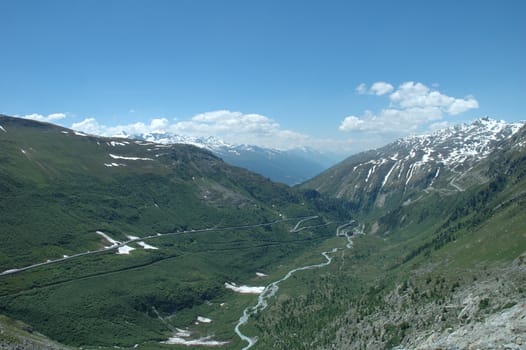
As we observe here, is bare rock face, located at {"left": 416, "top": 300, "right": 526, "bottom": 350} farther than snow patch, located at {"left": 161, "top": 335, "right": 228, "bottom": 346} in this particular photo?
Result: No

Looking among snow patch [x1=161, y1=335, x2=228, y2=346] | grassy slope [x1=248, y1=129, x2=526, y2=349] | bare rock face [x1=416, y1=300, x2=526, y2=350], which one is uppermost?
bare rock face [x1=416, y1=300, x2=526, y2=350]

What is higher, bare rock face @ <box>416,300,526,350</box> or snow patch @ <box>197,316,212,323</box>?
bare rock face @ <box>416,300,526,350</box>

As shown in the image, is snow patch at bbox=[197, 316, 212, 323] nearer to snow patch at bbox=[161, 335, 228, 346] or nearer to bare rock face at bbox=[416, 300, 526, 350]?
snow patch at bbox=[161, 335, 228, 346]

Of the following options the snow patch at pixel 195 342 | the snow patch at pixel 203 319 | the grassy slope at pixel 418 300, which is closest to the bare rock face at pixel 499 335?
the grassy slope at pixel 418 300

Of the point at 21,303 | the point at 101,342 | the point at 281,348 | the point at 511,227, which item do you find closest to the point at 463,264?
the point at 511,227

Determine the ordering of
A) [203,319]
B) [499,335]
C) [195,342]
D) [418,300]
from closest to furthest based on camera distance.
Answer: [499,335] → [418,300] → [195,342] → [203,319]

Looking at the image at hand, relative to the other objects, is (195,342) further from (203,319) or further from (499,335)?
(499,335)

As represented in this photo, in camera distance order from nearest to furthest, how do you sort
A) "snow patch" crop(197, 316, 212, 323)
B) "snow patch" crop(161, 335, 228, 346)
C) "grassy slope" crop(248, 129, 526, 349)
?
"grassy slope" crop(248, 129, 526, 349), "snow patch" crop(161, 335, 228, 346), "snow patch" crop(197, 316, 212, 323)

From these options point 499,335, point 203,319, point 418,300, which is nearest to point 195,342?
point 203,319

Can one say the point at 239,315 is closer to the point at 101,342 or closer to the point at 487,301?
the point at 101,342

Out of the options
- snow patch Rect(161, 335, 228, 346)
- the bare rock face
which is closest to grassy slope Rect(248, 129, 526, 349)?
snow patch Rect(161, 335, 228, 346)

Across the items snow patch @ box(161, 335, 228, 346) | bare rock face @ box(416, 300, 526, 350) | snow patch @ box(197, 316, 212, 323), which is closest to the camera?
bare rock face @ box(416, 300, 526, 350)

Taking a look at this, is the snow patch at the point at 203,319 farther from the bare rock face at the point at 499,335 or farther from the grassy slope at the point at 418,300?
the bare rock face at the point at 499,335
